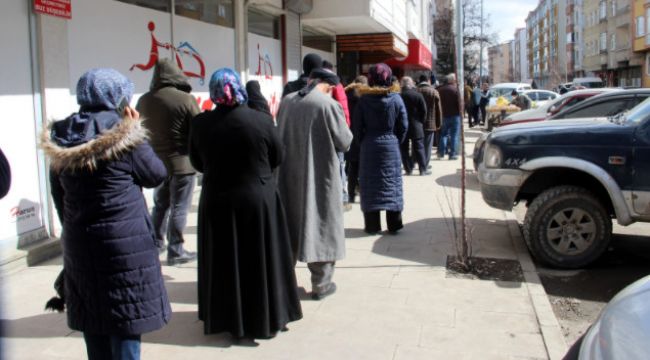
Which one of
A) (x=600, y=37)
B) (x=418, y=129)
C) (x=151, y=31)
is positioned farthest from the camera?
(x=600, y=37)

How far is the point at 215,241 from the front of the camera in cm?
398

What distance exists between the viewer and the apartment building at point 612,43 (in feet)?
179

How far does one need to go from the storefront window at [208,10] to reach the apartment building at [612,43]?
4832cm

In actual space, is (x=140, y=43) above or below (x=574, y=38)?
below

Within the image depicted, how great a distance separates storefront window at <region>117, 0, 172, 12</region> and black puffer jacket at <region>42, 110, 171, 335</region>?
515 cm

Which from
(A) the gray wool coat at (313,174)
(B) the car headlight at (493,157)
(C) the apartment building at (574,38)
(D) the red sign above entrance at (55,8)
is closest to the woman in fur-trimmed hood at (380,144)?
(B) the car headlight at (493,157)

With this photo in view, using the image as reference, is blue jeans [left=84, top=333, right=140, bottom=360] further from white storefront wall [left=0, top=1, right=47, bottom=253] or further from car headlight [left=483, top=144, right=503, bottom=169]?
car headlight [left=483, top=144, right=503, bottom=169]

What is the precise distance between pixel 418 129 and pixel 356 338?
7.27 metres

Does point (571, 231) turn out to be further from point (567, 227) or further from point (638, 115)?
point (638, 115)

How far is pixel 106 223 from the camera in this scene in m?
3.01

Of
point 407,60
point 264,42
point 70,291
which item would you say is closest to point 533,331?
point 70,291

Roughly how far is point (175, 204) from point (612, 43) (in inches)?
2473

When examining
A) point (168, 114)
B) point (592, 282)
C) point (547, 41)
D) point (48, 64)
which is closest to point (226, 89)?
point (168, 114)

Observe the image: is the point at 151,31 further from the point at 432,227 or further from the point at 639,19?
the point at 639,19
